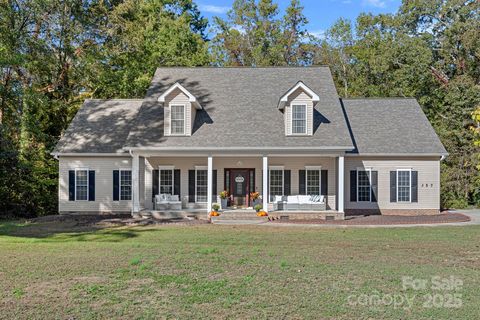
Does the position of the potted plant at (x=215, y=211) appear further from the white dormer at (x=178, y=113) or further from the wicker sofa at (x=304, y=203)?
the white dormer at (x=178, y=113)

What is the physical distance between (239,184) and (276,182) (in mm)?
1844

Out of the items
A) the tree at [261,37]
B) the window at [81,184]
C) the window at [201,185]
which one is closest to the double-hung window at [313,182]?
the window at [201,185]

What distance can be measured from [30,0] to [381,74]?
2687cm

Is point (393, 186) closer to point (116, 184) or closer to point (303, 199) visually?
point (303, 199)

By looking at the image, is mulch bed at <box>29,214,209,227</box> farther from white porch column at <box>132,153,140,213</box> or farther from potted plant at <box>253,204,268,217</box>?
potted plant at <box>253,204,268,217</box>

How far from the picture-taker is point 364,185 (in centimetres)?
2459

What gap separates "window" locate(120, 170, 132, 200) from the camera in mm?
24719

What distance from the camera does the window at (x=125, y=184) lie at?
24.7m

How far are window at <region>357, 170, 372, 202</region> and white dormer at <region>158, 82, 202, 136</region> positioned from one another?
8765 mm

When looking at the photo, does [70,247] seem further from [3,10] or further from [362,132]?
[3,10]

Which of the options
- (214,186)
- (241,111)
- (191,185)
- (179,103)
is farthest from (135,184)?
(241,111)

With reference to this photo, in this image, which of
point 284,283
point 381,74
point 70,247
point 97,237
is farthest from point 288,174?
point 381,74

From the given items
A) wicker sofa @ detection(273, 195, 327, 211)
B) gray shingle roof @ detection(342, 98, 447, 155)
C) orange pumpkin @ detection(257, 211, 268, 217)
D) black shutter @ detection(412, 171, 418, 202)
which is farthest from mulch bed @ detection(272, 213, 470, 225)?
gray shingle roof @ detection(342, 98, 447, 155)

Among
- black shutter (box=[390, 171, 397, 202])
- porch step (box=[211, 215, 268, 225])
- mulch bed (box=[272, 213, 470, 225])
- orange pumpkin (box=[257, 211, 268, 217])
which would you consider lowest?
mulch bed (box=[272, 213, 470, 225])
